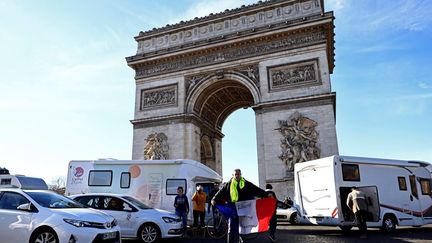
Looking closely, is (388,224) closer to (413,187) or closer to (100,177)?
(413,187)

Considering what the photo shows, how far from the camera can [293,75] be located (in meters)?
21.9

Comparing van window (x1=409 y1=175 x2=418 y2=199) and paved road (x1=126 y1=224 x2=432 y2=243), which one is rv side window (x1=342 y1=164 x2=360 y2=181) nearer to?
paved road (x1=126 y1=224 x2=432 y2=243)

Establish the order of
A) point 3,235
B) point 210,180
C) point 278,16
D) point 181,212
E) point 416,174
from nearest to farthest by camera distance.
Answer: point 3,235 → point 181,212 → point 416,174 → point 210,180 → point 278,16

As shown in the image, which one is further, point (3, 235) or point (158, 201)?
point (158, 201)

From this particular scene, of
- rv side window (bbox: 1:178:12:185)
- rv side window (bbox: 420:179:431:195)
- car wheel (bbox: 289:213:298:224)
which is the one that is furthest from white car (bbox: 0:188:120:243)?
rv side window (bbox: 1:178:12:185)

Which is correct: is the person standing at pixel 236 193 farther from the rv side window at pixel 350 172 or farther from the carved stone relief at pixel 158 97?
the carved stone relief at pixel 158 97

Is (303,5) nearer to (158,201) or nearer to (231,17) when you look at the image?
(231,17)

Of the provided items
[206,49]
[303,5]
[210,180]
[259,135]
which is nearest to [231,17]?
[206,49]

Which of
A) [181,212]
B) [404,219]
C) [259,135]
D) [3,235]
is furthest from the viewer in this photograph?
[259,135]

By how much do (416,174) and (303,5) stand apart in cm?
1416

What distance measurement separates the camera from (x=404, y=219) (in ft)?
39.8

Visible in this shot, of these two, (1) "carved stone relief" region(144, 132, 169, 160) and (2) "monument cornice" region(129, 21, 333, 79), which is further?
(1) "carved stone relief" region(144, 132, 169, 160)

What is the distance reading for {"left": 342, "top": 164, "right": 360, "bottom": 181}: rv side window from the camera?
11.4 meters

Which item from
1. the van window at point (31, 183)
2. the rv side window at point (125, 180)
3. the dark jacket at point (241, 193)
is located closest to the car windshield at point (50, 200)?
the dark jacket at point (241, 193)
